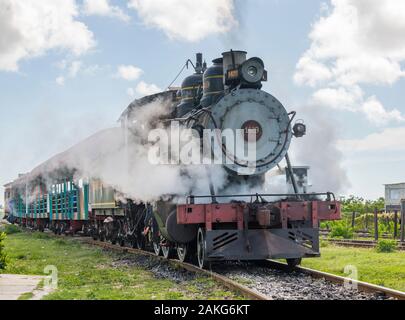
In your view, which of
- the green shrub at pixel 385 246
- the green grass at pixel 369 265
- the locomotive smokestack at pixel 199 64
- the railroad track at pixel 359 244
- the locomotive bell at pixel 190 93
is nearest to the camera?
the green grass at pixel 369 265

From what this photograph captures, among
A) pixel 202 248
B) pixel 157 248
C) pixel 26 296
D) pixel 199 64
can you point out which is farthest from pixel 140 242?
pixel 26 296

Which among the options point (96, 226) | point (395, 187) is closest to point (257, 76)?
point (96, 226)

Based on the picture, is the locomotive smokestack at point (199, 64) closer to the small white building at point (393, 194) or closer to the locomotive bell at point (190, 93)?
the locomotive bell at point (190, 93)

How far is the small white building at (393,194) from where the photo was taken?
145 feet

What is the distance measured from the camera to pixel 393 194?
45188mm

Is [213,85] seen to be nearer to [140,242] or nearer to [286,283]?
[286,283]

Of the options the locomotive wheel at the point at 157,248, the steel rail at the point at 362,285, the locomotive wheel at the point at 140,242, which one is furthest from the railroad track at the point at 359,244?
the steel rail at the point at 362,285

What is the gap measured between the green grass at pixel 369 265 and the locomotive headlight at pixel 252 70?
375 centimetres

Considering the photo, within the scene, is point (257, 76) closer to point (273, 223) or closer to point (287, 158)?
point (287, 158)

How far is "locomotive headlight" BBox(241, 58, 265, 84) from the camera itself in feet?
35.3

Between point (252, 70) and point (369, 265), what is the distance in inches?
172

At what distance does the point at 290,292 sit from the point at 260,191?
3169 millimetres

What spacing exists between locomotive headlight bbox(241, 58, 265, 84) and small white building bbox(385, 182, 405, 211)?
117ft

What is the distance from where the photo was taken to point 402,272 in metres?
10.3
